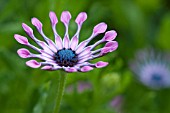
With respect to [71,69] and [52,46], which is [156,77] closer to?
[52,46]

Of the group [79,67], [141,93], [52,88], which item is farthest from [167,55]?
[79,67]

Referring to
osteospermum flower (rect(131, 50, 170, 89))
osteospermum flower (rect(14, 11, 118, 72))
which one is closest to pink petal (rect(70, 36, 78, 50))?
osteospermum flower (rect(14, 11, 118, 72))

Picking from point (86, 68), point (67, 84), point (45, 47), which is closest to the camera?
point (86, 68)

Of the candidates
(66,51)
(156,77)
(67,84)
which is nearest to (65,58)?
(66,51)

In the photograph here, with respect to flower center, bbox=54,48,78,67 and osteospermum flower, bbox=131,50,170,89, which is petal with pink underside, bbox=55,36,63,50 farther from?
osteospermum flower, bbox=131,50,170,89

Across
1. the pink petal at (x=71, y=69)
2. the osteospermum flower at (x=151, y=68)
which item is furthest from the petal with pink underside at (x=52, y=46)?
the osteospermum flower at (x=151, y=68)
